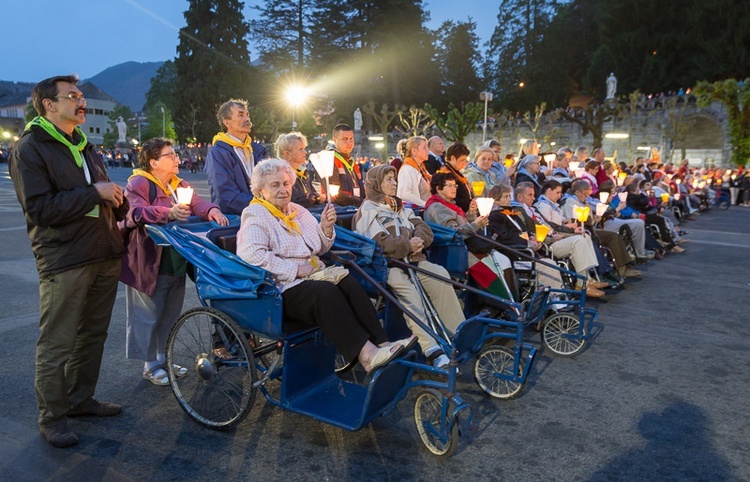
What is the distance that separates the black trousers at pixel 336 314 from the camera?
342cm

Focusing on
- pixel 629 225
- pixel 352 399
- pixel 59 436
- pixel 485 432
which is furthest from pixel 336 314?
pixel 629 225

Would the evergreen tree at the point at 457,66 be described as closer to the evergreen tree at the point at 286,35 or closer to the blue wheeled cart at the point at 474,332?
the evergreen tree at the point at 286,35

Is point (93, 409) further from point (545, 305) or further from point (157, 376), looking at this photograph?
point (545, 305)

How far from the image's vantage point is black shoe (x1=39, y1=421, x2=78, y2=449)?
3.40 m

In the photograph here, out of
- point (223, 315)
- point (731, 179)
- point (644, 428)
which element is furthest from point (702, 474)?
point (731, 179)

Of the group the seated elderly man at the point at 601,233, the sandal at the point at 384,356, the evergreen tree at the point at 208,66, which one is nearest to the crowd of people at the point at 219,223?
the sandal at the point at 384,356

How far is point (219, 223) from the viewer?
433cm

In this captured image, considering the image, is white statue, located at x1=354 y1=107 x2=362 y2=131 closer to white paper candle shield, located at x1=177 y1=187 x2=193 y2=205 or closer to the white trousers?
the white trousers

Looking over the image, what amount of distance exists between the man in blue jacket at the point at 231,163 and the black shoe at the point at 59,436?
219cm

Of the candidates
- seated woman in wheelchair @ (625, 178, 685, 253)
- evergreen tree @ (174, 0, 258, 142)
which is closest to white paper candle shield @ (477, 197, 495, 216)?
seated woman in wheelchair @ (625, 178, 685, 253)

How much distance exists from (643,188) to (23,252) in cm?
1193

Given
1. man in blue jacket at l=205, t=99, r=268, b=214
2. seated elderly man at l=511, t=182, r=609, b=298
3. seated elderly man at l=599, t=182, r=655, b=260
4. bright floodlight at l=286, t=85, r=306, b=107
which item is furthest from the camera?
bright floodlight at l=286, t=85, r=306, b=107

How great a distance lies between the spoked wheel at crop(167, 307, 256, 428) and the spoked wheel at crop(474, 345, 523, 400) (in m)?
1.76

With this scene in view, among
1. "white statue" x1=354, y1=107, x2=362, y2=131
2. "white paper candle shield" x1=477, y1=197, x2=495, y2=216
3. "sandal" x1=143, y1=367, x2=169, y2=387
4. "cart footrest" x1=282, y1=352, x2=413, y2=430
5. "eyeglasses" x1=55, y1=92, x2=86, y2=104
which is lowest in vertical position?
"sandal" x1=143, y1=367, x2=169, y2=387
